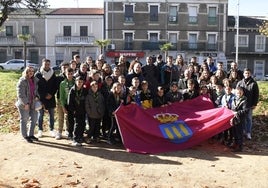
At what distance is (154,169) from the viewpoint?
821cm

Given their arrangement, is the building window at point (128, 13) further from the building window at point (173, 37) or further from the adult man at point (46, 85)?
the adult man at point (46, 85)

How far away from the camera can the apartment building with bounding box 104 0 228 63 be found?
1795 inches

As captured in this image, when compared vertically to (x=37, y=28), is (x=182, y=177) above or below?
below

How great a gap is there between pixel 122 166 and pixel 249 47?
139 feet

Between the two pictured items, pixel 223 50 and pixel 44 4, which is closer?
pixel 44 4

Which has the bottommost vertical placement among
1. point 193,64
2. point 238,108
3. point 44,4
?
point 238,108

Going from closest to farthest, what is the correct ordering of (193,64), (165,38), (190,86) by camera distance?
(190,86)
(193,64)
(165,38)

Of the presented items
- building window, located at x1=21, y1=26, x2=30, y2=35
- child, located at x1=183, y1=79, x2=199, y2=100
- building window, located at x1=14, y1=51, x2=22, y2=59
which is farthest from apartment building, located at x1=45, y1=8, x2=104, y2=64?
child, located at x1=183, y1=79, x2=199, y2=100

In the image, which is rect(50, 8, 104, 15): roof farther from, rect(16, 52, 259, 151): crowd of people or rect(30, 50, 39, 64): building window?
rect(16, 52, 259, 151): crowd of people

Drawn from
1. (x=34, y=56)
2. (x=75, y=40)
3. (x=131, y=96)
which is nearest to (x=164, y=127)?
(x=131, y=96)

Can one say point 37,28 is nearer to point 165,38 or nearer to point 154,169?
point 165,38

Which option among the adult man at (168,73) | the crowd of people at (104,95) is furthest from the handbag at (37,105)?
the adult man at (168,73)

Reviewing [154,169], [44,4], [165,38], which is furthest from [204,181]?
[165,38]

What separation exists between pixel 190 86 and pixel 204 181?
152 inches
